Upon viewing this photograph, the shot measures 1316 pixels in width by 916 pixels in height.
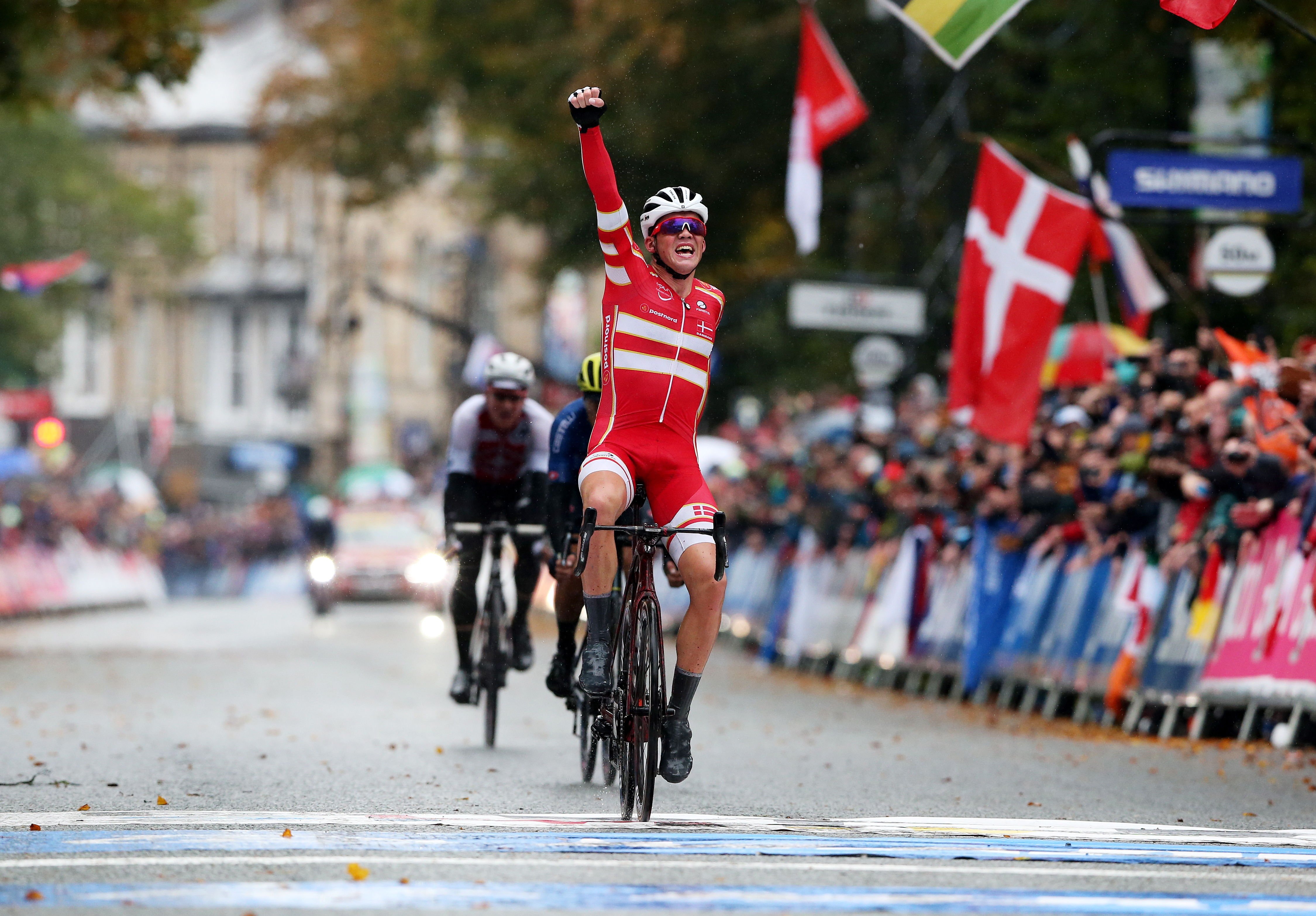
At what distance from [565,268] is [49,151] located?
70.0 ft

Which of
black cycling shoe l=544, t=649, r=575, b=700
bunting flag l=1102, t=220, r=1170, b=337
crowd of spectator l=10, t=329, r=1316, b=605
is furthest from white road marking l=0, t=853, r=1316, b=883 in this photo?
bunting flag l=1102, t=220, r=1170, b=337

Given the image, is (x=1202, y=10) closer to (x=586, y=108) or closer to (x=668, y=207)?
(x=668, y=207)

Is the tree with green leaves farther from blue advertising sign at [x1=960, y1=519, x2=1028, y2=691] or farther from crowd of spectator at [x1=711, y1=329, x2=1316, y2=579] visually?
blue advertising sign at [x1=960, y1=519, x2=1028, y2=691]

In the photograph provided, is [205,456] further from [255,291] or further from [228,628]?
[228,628]

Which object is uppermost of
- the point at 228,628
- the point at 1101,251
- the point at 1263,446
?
the point at 1101,251

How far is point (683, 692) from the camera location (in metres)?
8.83

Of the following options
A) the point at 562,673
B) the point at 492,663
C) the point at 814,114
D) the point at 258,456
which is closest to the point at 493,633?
the point at 492,663

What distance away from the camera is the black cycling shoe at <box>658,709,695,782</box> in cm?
859

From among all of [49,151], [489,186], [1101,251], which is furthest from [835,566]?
[49,151]

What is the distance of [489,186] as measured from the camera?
1437 inches

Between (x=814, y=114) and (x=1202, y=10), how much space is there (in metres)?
11.1

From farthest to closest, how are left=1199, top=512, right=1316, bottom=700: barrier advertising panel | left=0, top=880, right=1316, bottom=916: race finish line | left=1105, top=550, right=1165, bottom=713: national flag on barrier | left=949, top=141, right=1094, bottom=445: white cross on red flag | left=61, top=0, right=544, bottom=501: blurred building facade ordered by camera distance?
1. left=61, top=0, right=544, bottom=501: blurred building facade
2. left=949, top=141, right=1094, bottom=445: white cross on red flag
3. left=1105, top=550, right=1165, bottom=713: national flag on barrier
4. left=1199, top=512, right=1316, bottom=700: barrier advertising panel
5. left=0, top=880, right=1316, bottom=916: race finish line

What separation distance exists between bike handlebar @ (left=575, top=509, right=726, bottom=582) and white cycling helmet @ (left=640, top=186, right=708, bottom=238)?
114cm

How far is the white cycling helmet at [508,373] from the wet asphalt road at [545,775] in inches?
73.7
